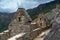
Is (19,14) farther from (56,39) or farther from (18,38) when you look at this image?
(56,39)

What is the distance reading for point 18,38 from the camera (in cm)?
974

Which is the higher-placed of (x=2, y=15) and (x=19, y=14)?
(x=19, y=14)

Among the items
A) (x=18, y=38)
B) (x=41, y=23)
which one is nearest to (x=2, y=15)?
(x=41, y=23)

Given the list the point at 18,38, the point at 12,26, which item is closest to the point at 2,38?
the point at 12,26

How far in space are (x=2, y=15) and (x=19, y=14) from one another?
88.2m

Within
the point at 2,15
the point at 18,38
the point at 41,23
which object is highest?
the point at 18,38

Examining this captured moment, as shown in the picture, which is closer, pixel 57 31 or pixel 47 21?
pixel 57 31

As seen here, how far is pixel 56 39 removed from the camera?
17.8ft

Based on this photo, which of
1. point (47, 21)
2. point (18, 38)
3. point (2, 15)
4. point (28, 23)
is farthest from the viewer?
point (2, 15)

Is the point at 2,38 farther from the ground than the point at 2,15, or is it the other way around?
the point at 2,38

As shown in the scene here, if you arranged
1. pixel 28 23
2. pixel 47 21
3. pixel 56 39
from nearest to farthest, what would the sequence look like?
pixel 56 39 → pixel 28 23 → pixel 47 21

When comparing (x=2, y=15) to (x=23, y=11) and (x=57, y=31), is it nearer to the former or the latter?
(x=23, y=11)

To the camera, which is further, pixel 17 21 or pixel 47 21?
pixel 47 21

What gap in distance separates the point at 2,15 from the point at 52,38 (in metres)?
97.8
